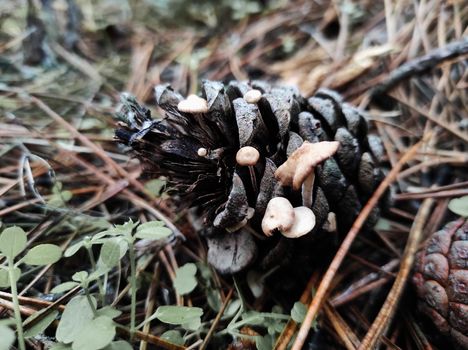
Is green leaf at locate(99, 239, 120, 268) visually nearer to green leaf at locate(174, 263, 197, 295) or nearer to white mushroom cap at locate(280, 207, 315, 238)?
green leaf at locate(174, 263, 197, 295)

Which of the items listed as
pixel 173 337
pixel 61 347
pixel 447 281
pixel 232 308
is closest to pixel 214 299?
pixel 232 308

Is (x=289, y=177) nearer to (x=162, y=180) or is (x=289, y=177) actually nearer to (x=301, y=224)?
(x=301, y=224)

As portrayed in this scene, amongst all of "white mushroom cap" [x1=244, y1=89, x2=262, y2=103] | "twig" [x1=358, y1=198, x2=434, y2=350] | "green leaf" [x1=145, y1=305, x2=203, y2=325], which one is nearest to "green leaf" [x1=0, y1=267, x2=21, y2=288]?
"green leaf" [x1=145, y1=305, x2=203, y2=325]

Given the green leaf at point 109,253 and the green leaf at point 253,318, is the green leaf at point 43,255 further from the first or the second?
the green leaf at point 253,318

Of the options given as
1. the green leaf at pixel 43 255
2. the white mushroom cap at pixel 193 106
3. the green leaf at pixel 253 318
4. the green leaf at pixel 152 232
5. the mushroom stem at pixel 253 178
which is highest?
the white mushroom cap at pixel 193 106

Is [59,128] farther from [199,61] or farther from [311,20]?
[311,20]

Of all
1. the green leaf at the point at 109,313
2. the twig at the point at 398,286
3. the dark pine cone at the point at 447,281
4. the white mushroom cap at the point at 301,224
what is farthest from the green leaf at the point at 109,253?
the dark pine cone at the point at 447,281

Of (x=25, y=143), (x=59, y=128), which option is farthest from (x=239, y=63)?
(x=25, y=143)
